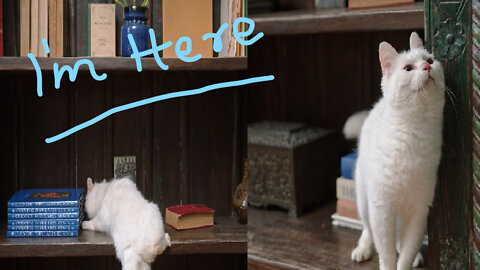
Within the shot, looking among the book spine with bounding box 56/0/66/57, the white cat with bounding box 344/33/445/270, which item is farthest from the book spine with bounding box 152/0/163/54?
the white cat with bounding box 344/33/445/270

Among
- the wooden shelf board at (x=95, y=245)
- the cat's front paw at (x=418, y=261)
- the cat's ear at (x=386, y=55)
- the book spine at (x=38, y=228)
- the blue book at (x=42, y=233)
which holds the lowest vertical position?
the cat's front paw at (x=418, y=261)

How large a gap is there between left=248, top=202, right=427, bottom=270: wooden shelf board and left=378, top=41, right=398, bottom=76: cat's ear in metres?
0.50

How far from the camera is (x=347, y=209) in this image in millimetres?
1633

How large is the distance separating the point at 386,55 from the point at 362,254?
1.73 ft

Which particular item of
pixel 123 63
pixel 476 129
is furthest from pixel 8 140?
pixel 476 129

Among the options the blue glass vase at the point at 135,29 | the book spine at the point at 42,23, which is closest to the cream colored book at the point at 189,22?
the blue glass vase at the point at 135,29

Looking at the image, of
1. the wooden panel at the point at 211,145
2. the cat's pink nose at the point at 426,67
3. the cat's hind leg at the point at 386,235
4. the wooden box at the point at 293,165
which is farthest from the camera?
the wooden box at the point at 293,165

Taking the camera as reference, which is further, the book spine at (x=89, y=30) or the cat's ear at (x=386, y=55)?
the book spine at (x=89, y=30)

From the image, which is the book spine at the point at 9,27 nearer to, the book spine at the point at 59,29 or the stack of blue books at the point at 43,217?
the book spine at the point at 59,29

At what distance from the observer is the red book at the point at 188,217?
4.66 feet

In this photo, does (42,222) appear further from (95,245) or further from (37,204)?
(95,245)

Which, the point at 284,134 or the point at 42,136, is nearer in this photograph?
the point at 42,136

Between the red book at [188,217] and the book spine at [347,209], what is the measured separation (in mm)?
387

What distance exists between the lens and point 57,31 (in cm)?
138
